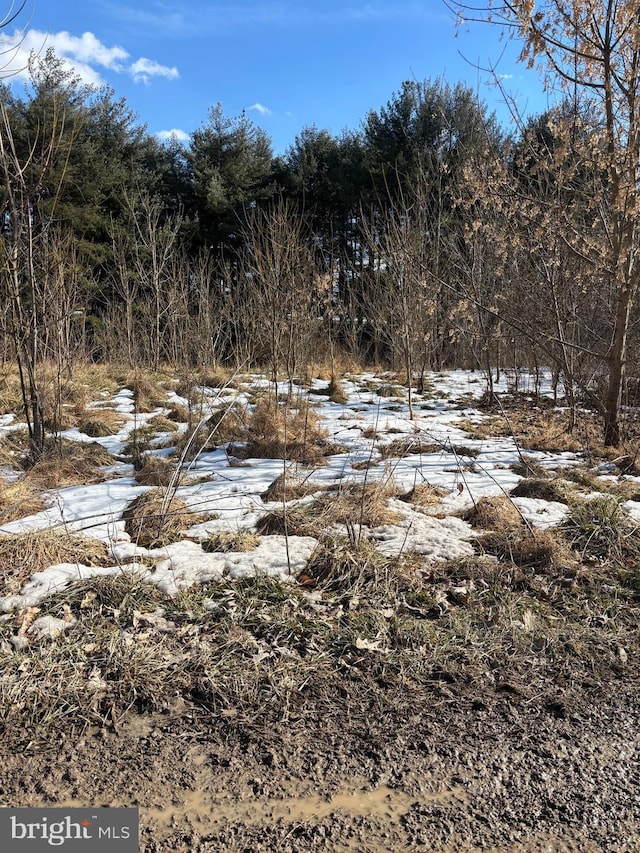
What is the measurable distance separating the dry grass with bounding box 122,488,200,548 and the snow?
0.20 feet

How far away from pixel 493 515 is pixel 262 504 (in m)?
1.59

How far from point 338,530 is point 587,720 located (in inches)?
68.6

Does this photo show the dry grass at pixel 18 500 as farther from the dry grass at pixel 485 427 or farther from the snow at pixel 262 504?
the dry grass at pixel 485 427

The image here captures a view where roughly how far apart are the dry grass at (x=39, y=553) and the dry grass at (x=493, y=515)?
235 centimetres

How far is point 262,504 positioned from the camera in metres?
4.08

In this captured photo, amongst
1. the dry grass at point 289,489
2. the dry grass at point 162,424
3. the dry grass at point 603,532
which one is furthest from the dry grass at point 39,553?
the dry grass at point 162,424

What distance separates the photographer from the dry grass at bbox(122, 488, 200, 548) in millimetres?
3467

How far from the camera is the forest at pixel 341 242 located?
514 cm

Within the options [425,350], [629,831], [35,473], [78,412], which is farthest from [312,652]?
[425,350]

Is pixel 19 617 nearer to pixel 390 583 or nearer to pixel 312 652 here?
pixel 312 652

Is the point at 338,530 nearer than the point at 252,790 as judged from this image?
No

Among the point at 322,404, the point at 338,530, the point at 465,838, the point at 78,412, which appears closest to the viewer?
the point at 465,838

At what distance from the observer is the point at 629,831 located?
1.61 meters

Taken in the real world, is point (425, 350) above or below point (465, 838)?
above
